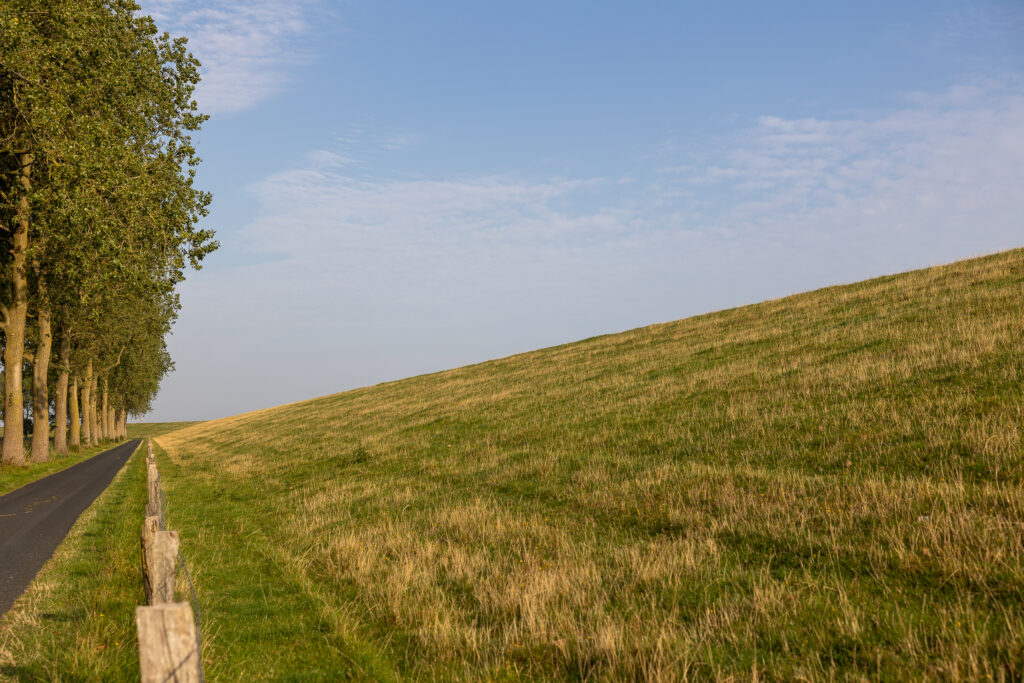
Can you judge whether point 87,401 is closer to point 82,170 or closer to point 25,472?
point 25,472

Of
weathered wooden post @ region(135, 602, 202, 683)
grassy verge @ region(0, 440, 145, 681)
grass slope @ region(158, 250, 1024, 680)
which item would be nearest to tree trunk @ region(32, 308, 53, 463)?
grass slope @ region(158, 250, 1024, 680)

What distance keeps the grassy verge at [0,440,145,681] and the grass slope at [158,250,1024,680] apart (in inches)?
38.3

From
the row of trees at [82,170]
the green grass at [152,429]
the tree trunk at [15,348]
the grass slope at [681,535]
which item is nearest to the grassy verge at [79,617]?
the grass slope at [681,535]

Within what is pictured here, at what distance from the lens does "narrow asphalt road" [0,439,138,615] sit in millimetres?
10539

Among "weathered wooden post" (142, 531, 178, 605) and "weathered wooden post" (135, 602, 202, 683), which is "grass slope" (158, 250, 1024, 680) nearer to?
"weathered wooden post" (142, 531, 178, 605)

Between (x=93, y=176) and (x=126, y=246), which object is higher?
(x=93, y=176)

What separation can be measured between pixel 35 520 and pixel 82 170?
1253 centimetres

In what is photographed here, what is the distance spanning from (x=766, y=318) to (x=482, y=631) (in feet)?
103

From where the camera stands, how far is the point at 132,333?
5412cm

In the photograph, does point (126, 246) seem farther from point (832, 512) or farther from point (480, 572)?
point (832, 512)

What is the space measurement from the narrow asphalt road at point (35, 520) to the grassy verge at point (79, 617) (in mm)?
313

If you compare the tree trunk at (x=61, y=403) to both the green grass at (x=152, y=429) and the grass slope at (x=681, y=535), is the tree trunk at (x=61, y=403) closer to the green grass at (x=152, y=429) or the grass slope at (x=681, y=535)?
the grass slope at (x=681, y=535)

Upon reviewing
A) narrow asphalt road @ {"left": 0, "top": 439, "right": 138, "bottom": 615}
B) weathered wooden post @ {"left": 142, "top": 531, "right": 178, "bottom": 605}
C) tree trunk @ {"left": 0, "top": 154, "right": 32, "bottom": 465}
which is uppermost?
tree trunk @ {"left": 0, "top": 154, "right": 32, "bottom": 465}

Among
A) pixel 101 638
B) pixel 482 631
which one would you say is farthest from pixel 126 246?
pixel 482 631
